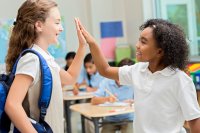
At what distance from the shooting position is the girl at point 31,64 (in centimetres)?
120

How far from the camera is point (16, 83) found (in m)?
1.22

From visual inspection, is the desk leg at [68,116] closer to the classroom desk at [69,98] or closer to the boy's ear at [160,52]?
the classroom desk at [69,98]

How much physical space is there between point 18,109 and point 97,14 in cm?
477

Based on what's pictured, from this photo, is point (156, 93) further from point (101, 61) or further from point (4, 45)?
point (4, 45)

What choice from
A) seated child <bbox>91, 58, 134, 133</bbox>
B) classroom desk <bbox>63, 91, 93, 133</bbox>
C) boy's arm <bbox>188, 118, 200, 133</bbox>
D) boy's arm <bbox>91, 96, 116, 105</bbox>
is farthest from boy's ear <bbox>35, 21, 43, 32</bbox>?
classroom desk <bbox>63, 91, 93, 133</bbox>

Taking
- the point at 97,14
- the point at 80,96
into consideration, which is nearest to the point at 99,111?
the point at 80,96

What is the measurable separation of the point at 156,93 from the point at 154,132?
0.56ft

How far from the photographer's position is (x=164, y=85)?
4.68 ft

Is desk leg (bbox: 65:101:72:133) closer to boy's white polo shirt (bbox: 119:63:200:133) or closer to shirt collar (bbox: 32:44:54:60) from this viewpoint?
boy's white polo shirt (bbox: 119:63:200:133)

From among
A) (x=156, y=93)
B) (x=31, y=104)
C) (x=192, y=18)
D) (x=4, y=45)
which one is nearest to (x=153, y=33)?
(x=156, y=93)

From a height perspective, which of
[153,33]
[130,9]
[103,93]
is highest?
[130,9]

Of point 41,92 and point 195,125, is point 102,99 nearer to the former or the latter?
point 195,125

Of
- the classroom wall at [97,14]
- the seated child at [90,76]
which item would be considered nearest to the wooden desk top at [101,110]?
the seated child at [90,76]

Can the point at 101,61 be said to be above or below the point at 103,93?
above
